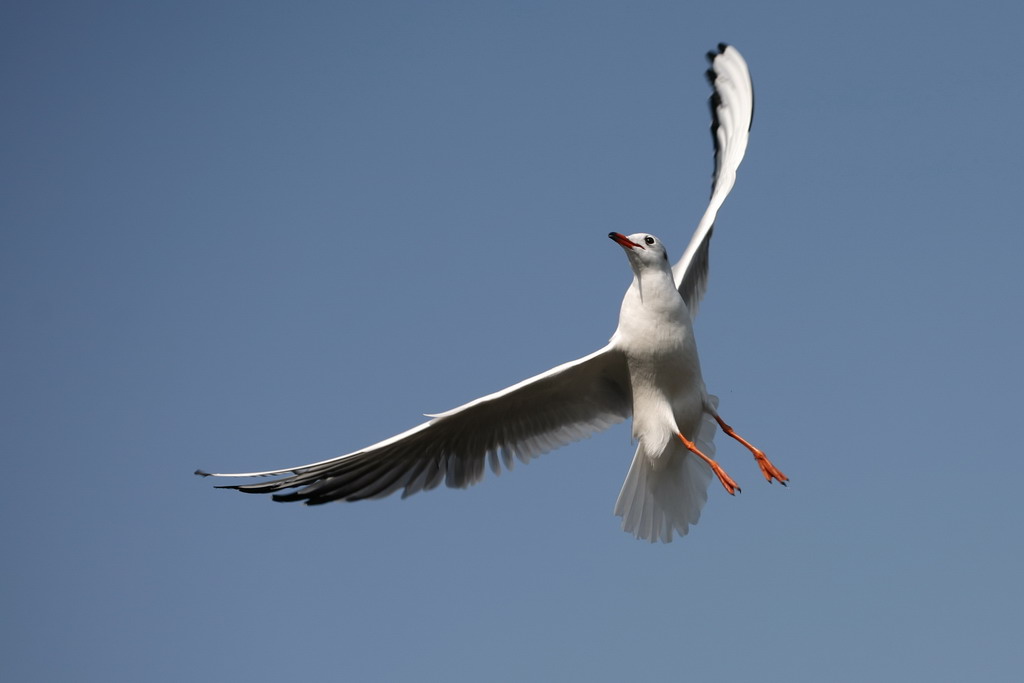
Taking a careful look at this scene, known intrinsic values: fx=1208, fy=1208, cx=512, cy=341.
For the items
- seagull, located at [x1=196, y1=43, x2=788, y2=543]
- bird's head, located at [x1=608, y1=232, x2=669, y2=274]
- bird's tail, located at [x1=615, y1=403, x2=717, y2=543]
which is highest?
bird's head, located at [x1=608, y1=232, x2=669, y2=274]

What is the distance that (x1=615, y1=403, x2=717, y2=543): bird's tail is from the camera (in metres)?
7.94

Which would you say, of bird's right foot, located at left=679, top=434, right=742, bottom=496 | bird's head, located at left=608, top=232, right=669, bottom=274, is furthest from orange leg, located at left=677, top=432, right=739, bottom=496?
bird's head, located at left=608, top=232, right=669, bottom=274

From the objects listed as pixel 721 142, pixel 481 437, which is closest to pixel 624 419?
pixel 481 437

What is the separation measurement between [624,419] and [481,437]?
98 cm

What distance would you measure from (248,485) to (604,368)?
93.2 inches

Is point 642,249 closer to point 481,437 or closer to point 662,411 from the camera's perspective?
point 662,411

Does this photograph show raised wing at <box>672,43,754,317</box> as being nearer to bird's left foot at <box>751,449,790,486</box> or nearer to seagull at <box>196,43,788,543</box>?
seagull at <box>196,43,788,543</box>

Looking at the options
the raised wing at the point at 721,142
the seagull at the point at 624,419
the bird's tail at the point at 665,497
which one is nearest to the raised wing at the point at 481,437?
the seagull at the point at 624,419

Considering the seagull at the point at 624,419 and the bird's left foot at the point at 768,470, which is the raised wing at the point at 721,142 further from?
the bird's left foot at the point at 768,470

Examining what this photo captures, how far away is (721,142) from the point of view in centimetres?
977

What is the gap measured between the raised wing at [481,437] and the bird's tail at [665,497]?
49 cm

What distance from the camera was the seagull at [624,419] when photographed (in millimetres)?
7410

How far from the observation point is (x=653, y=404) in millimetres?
7566

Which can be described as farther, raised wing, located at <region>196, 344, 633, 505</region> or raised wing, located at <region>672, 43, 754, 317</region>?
raised wing, located at <region>672, 43, 754, 317</region>
